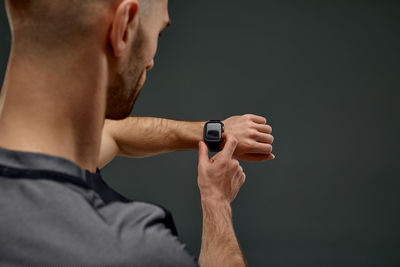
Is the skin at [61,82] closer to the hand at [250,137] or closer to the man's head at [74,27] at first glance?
the man's head at [74,27]

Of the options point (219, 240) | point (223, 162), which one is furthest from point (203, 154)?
point (219, 240)

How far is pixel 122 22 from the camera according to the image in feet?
1.68

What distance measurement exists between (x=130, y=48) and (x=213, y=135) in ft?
2.05

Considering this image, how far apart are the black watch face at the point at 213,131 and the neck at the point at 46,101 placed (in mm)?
661

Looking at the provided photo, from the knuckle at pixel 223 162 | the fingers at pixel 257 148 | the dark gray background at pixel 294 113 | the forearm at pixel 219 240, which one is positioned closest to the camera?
the forearm at pixel 219 240

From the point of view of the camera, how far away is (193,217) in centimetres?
238

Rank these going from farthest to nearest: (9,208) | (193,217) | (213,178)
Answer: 1. (193,217)
2. (213,178)
3. (9,208)

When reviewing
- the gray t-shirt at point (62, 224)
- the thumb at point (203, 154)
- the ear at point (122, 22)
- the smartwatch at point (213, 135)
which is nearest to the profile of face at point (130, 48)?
the ear at point (122, 22)

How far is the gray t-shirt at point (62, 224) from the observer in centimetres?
43

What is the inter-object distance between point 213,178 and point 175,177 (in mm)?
1558

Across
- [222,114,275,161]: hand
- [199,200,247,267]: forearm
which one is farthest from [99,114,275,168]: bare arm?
[199,200,247,267]: forearm

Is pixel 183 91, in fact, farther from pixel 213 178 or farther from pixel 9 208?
pixel 9 208

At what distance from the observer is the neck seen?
1.61 ft

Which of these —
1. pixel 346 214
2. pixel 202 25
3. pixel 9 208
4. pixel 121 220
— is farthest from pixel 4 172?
pixel 346 214
